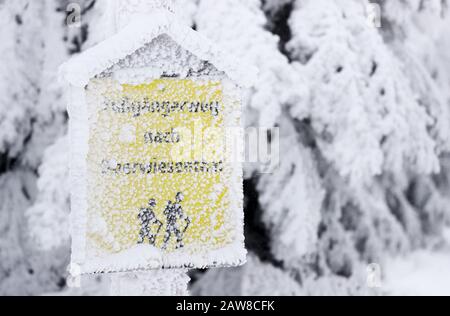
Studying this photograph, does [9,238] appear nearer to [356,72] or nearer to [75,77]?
[75,77]

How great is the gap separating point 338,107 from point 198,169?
69.5 inches

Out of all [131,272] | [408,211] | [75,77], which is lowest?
[131,272]

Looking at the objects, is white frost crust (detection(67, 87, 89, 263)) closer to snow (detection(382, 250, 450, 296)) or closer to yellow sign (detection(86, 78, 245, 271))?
yellow sign (detection(86, 78, 245, 271))

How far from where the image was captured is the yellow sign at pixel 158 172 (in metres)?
1.67

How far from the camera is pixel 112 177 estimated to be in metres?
1.69

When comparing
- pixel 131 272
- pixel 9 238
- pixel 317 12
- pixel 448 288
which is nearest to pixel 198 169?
pixel 131 272

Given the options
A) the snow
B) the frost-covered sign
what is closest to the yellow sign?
the frost-covered sign

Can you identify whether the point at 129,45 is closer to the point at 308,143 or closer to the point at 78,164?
the point at 78,164

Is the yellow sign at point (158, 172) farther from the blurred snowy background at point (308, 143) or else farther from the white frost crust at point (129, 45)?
the blurred snowy background at point (308, 143)

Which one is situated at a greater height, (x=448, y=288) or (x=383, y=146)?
(x=383, y=146)

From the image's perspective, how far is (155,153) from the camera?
1.69 meters

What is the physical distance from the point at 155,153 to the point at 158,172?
0.23 feet

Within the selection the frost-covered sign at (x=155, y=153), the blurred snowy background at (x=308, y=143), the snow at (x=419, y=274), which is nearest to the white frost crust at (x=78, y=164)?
the frost-covered sign at (x=155, y=153)

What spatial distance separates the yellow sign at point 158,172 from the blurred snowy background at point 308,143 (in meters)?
1.39
